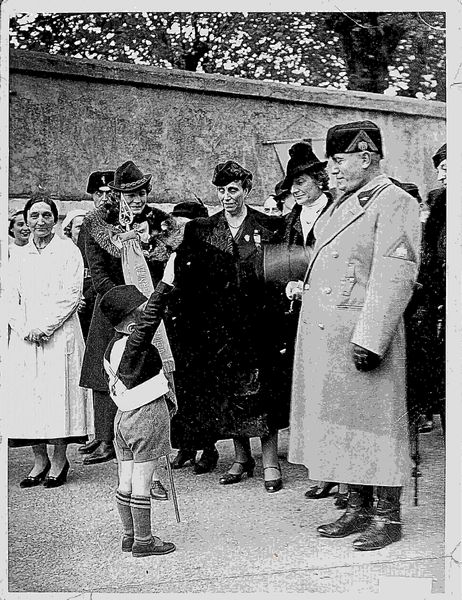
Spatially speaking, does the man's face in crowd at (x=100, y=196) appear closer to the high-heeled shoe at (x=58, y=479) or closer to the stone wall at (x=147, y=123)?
the stone wall at (x=147, y=123)

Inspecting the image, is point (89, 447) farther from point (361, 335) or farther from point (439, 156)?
point (439, 156)

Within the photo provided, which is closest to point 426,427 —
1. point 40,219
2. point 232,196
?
point 232,196

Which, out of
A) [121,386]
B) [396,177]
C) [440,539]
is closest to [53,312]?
[121,386]

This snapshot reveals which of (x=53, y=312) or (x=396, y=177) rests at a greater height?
(x=396, y=177)

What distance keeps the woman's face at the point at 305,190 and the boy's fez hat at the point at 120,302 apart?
2.66 feet

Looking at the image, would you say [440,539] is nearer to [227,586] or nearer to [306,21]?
[227,586]

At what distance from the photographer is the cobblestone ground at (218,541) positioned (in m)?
4.16

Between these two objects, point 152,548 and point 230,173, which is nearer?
point 152,548

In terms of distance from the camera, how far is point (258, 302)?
14.4 ft

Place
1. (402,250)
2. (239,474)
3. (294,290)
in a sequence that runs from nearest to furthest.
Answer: (402,250)
(294,290)
(239,474)

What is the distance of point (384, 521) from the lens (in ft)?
13.7

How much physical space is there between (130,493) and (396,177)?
1.77m

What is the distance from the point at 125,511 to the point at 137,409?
462mm

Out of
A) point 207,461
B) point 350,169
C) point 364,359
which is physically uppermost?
point 350,169
